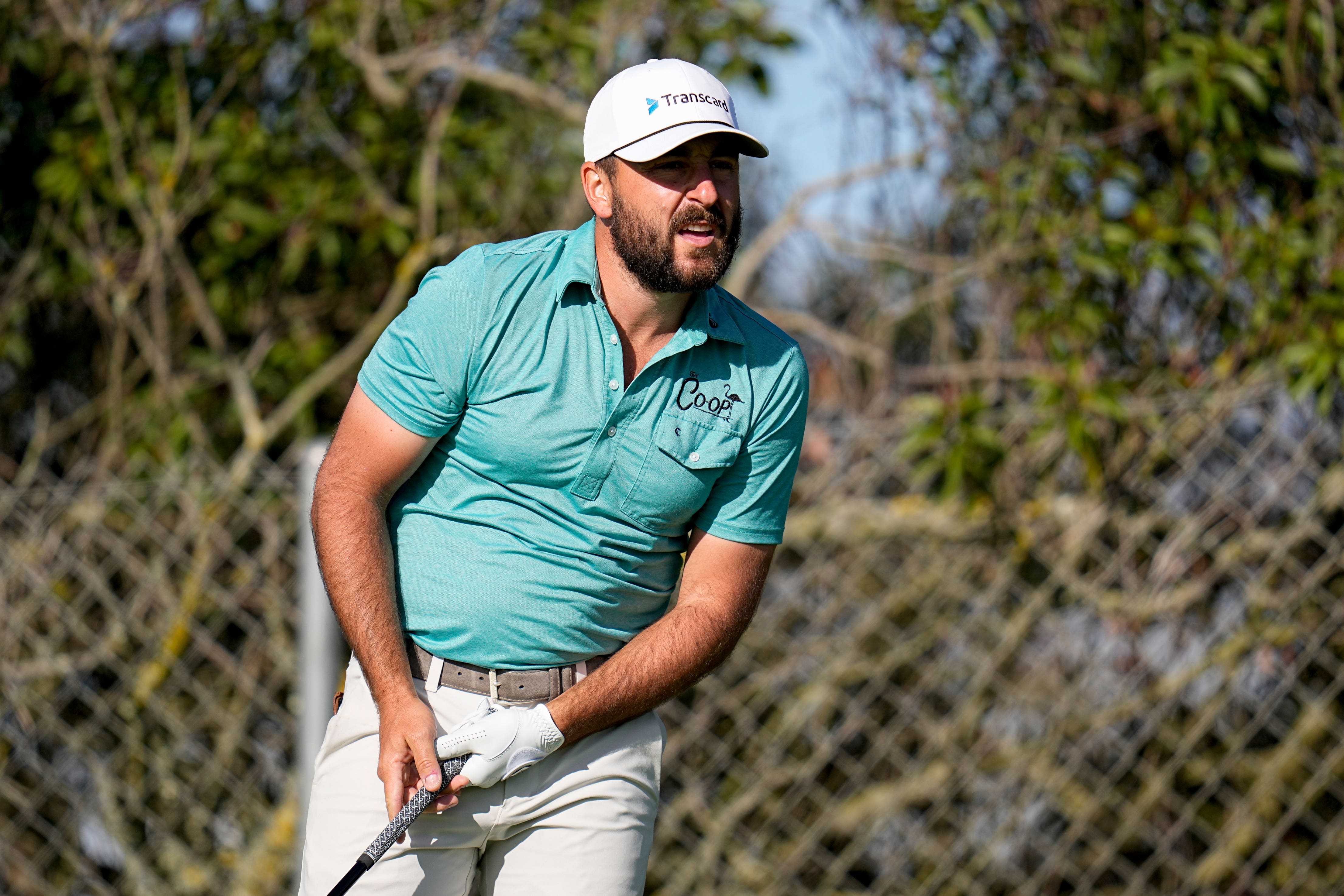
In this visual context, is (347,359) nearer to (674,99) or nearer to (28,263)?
(28,263)

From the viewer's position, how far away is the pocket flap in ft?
6.04

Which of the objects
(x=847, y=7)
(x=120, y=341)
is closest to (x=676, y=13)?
(x=847, y=7)

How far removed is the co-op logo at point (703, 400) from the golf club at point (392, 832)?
61 cm

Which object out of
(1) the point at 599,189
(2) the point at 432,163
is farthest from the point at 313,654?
(2) the point at 432,163

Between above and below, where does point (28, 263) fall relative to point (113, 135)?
below

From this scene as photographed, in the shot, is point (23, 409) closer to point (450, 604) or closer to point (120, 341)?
point (120, 341)

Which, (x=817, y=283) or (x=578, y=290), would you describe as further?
(x=817, y=283)

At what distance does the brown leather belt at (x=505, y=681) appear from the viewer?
184cm

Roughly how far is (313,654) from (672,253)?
1.28 meters

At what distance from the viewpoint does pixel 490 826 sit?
182cm

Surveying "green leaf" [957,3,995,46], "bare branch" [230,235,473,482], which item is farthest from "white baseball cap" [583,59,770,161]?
"bare branch" [230,235,473,482]

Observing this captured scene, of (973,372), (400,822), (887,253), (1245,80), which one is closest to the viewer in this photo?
(400,822)

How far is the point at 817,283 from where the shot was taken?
12.4 ft

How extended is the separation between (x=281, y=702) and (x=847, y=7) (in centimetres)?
246
